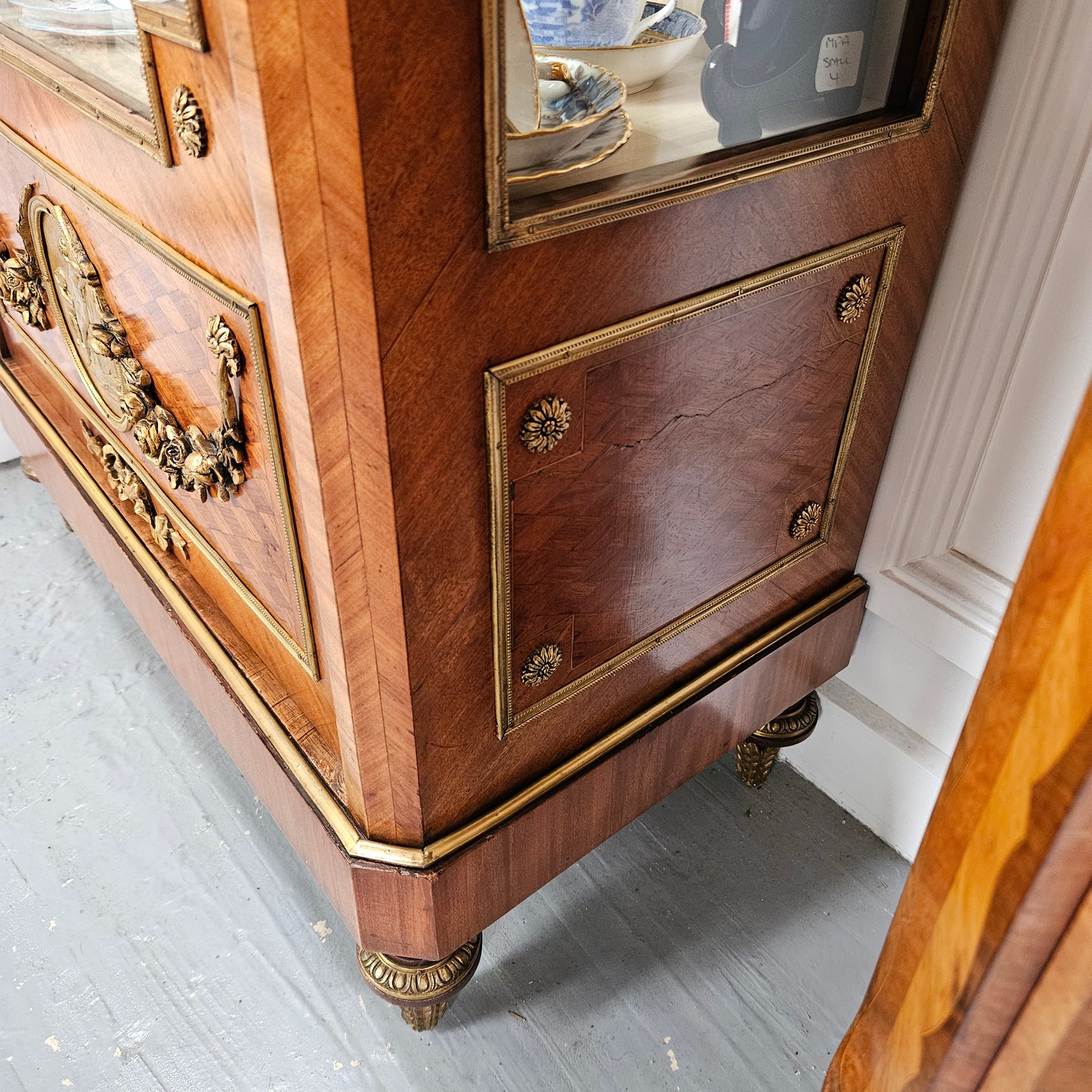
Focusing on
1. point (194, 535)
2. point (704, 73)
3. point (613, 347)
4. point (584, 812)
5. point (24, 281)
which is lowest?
point (584, 812)

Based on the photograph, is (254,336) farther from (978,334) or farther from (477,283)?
(978,334)

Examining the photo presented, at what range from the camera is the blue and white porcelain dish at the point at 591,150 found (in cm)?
44

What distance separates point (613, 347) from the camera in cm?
49

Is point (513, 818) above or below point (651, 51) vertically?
below

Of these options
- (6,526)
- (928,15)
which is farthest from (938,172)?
(6,526)

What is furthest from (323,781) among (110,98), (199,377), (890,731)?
(890,731)

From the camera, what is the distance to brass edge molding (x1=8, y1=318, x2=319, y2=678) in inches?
24.2

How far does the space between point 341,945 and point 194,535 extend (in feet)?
1.23

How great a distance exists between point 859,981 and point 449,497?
1.93 feet

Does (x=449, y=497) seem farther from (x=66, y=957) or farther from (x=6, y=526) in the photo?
(x=6, y=526)

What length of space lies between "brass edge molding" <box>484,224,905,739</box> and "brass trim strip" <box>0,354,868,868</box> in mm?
56

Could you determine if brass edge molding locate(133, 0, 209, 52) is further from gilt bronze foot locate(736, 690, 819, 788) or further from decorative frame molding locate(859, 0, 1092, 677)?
gilt bronze foot locate(736, 690, 819, 788)

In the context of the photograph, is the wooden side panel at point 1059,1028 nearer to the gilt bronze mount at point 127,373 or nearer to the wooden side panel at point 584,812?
the wooden side panel at point 584,812

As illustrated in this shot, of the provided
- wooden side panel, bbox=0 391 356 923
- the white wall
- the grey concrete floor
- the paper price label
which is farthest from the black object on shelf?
the grey concrete floor
